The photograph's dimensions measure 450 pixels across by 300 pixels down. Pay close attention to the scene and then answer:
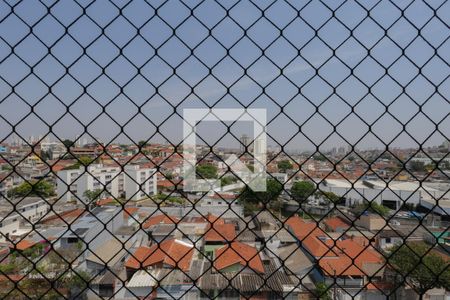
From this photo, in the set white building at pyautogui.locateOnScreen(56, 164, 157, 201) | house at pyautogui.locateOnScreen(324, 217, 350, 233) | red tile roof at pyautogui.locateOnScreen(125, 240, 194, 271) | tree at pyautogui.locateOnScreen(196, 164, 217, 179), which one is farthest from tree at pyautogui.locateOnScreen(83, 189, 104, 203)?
house at pyautogui.locateOnScreen(324, 217, 350, 233)

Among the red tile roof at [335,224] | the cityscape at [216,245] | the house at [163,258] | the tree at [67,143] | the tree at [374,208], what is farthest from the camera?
the red tile roof at [335,224]

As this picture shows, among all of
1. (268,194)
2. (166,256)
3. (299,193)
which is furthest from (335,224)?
(268,194)

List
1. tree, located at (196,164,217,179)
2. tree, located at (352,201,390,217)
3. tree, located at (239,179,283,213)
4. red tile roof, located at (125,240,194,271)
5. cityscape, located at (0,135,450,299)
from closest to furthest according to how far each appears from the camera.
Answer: tree, located at (239,179,283,213) → tree, located at (352,201,390,217) → tree, located at (196,164,217,179) → cityscape, located at (0,135,450,299) → red tile roof, located at (125,240,194,271)

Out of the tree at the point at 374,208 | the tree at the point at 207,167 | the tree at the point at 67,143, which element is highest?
the tree at the point at 67,143

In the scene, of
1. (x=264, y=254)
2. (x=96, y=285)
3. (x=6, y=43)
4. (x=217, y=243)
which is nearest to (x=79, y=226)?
(x=96, y=285)

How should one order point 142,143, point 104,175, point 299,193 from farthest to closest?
point 104,175 < point 299,193 < point 142,143

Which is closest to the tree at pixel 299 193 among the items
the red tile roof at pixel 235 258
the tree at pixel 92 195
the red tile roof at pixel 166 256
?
the tree at pixel 92 195

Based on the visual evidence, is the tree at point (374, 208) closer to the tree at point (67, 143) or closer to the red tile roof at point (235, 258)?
the tree at point (67, 143)

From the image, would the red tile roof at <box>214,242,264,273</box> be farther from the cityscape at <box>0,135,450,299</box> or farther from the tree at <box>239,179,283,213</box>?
the tree at <box>239,179,283,213</box>

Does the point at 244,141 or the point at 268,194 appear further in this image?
the point at 268,194

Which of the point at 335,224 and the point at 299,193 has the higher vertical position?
the point at 299,193

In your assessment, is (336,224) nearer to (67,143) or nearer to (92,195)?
(92,195)
